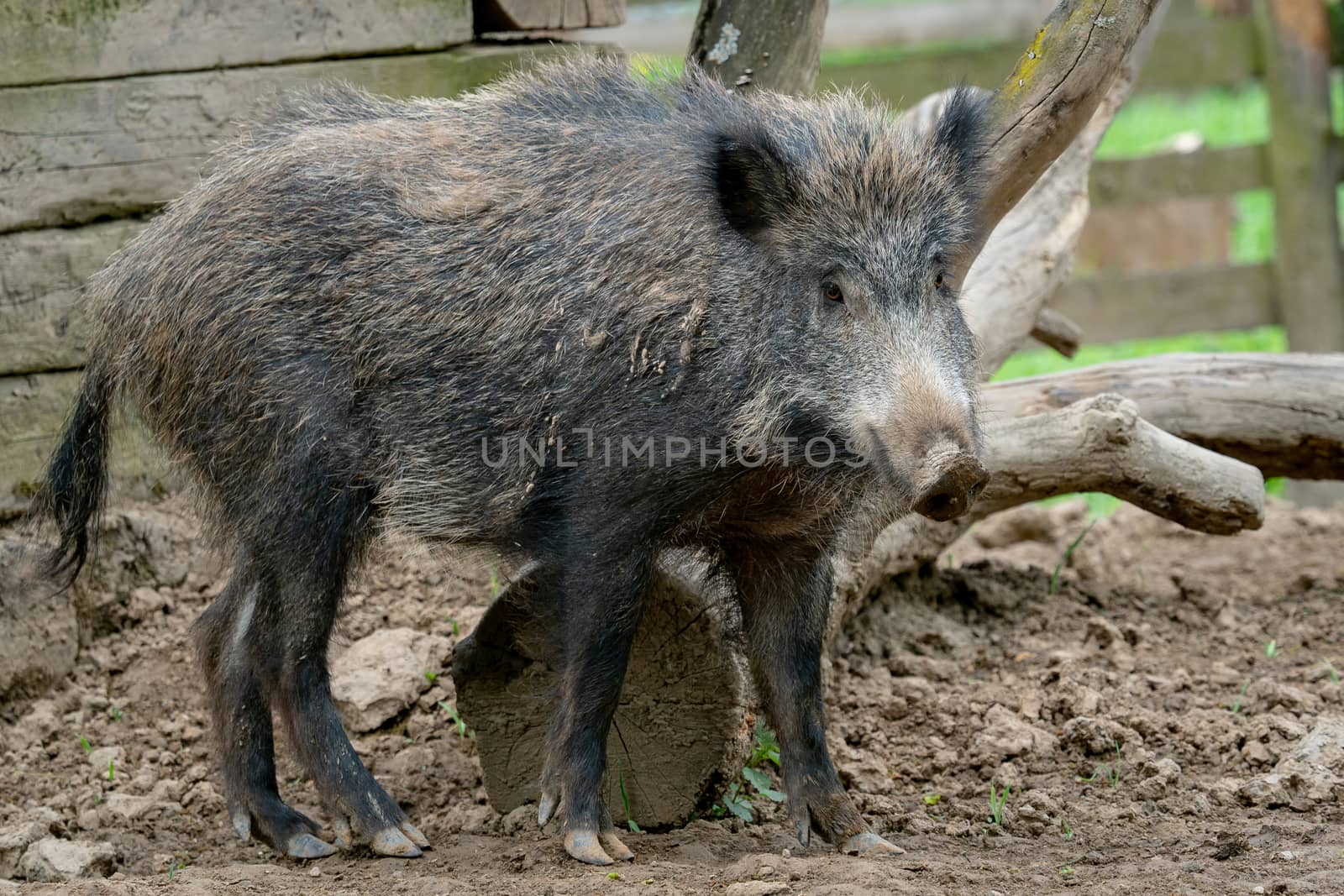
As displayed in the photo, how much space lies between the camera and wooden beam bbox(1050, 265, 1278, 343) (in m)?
8.74

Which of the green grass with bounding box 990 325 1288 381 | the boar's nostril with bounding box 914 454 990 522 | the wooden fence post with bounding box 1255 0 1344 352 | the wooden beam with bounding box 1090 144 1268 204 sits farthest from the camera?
the green grass with bounding box 990 325 1288 381

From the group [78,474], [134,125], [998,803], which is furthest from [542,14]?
[998,803]

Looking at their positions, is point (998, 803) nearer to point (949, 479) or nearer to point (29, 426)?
point (949, 479)

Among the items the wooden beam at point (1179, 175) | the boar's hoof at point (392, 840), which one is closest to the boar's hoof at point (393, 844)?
the boar's hoof at point (392, 840)

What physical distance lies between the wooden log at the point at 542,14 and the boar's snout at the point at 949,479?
253 centimetres

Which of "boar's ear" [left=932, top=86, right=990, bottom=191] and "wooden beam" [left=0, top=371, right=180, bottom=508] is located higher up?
"boar's ear" [left=932, top=86, right=990, bottom=191]

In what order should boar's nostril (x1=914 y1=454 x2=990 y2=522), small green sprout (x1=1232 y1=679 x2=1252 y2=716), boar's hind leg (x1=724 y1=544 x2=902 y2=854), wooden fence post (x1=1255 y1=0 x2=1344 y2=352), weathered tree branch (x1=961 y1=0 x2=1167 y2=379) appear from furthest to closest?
wooden fence post (x1=1255 y1=0 x2=1344 y2=352), weathered tree branch (x1=961 y1=0 x2=1167 y2=379), small green sprout (x1=1232 y1=679 x2=1252 y2=716), boar's hind leg (x1=724 y1=544 x2=902 y2=854), boar's nostril (x1=914 y1=454 x2=990 y2=522)

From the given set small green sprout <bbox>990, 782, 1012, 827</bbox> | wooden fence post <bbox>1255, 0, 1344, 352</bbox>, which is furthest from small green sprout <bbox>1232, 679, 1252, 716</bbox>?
wooden fence post <bbox>1255, 0, 1344, 352</bbox>

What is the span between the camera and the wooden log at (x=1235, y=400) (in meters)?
4.95

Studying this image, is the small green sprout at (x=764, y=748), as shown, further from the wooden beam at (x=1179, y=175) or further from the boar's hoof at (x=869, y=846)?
the wooden beam at (x=1179, y=175)

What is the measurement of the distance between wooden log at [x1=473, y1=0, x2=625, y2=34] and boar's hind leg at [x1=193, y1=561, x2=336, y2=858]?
2073 millimetres

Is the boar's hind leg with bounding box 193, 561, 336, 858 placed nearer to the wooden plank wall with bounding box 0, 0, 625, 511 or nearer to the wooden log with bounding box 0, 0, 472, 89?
the wooden plank wall with bounding box 0, 0, 625, 511

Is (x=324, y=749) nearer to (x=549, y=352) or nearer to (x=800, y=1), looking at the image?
(x=549, y=352)

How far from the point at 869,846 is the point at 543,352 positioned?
1467 mm
